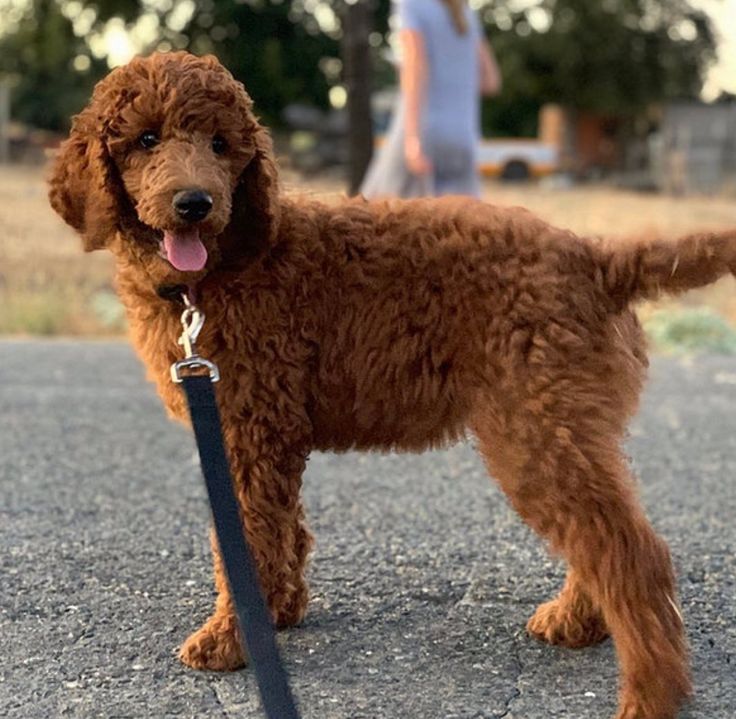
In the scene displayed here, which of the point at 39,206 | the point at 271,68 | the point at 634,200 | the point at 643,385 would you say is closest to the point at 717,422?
the point at 643,385

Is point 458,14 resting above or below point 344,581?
above

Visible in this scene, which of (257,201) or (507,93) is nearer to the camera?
(257,201)

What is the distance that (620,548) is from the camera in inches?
117

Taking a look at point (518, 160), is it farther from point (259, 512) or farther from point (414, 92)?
point (259, 512)

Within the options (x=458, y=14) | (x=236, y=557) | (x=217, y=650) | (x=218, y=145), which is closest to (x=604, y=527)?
(x=236, y=557)

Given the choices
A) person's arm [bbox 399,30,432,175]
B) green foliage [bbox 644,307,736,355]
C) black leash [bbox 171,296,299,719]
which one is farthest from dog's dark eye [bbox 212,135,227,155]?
green foliage [bbox 644,307,736,355]

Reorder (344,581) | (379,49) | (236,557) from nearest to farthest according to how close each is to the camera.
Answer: (236,557) < (344,581) < (379,49)

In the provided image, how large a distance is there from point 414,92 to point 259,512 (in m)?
4.70

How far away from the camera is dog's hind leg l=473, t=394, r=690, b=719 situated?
9.70ft

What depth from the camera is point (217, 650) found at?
10.9 ft

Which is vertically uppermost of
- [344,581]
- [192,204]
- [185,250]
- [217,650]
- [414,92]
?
[414,92]

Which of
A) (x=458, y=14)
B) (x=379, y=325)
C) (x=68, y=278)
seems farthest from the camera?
(x=68, y=278)

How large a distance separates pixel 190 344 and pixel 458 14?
16.1 feet

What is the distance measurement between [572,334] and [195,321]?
3.50 feet
